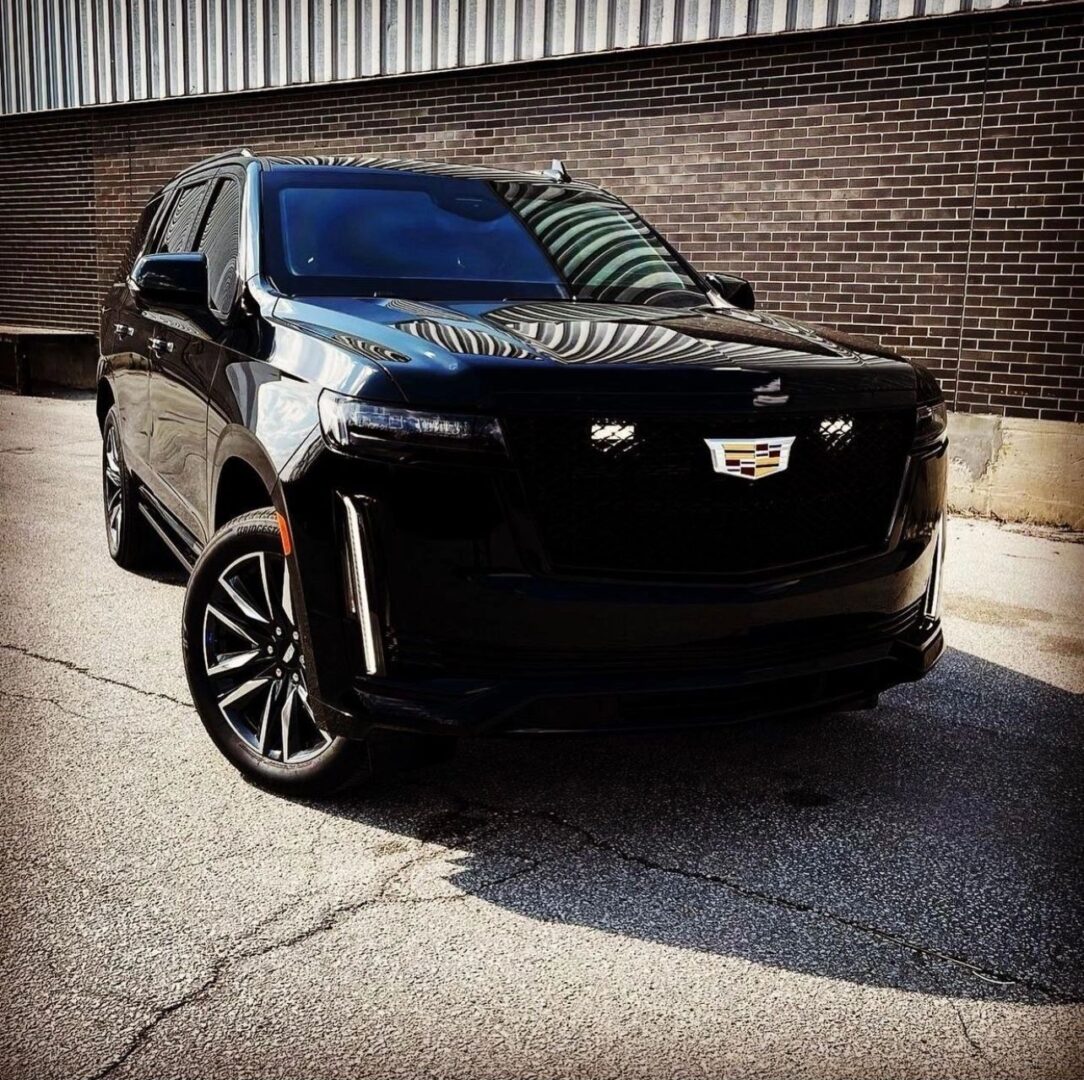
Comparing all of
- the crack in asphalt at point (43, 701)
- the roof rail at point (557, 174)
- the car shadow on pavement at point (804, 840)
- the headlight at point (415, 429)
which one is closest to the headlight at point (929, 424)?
the car shadow on pavement at point (804, 840)

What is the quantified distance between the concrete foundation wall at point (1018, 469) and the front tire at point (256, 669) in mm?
6307

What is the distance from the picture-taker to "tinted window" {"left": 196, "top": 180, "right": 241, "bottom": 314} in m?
4.23

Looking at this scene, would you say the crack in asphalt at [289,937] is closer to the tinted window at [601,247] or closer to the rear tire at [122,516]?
the tinted window at [601,247]

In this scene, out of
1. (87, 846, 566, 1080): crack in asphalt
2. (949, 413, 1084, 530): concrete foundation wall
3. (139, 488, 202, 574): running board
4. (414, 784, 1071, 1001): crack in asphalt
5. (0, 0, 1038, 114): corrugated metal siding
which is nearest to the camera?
(87, 846, 566, 1080): crack in asphalt

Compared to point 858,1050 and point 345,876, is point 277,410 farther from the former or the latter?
point 858,1050

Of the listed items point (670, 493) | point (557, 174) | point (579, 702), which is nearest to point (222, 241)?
point (557, 174)

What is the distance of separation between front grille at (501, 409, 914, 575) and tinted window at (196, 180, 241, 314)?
165 cm

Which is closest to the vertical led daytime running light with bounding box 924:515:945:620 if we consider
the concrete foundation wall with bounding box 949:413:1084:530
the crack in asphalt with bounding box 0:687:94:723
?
the crack in asphalt with bounding box 0:687:94:723

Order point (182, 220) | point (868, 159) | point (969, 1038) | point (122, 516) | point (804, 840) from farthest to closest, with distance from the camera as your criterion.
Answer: point (868, 159) → point (122, 516) → point (182, 220) → point (804, 840) → point (969, 1038)

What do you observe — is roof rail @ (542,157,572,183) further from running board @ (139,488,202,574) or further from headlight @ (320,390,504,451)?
headlight @ (320,390,504,451)

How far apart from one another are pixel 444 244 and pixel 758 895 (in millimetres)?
2535

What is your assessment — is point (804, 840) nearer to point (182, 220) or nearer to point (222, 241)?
point (222, 241)

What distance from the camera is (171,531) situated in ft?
16.3

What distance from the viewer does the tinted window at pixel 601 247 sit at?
445cm
